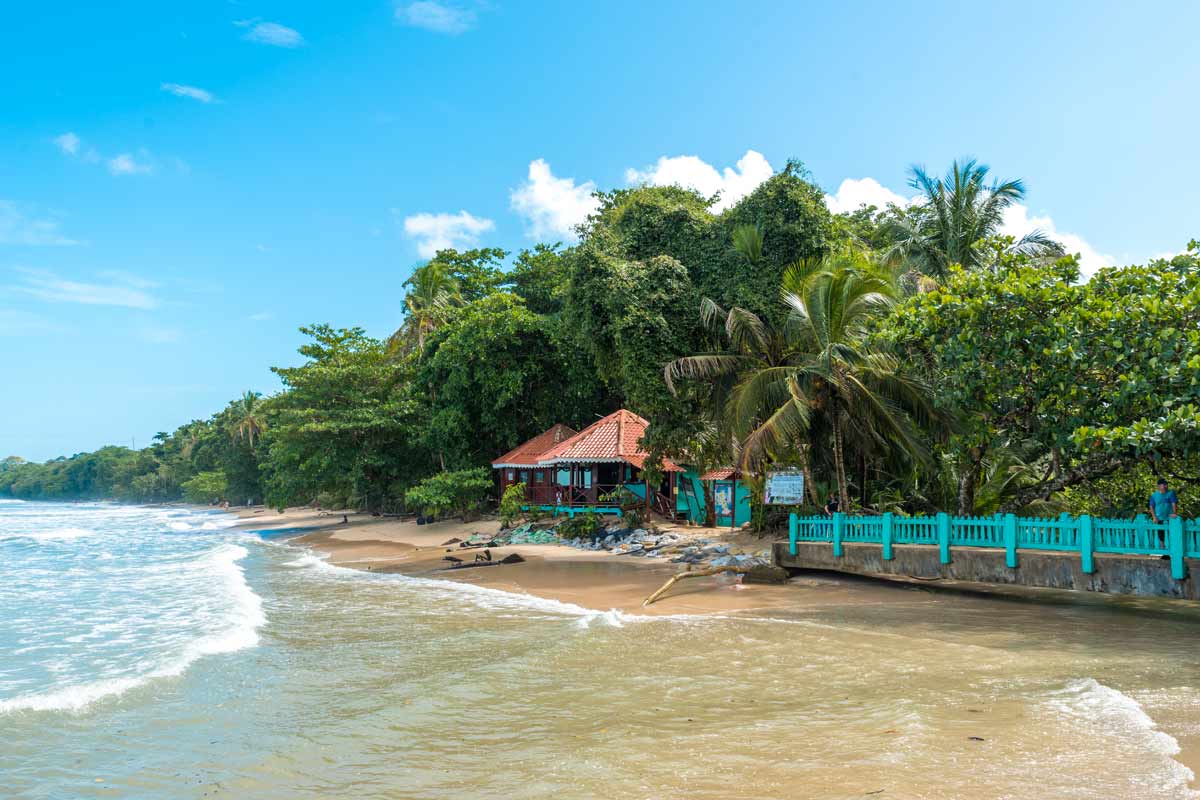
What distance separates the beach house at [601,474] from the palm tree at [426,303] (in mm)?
12179

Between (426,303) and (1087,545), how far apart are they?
3374 centimetres

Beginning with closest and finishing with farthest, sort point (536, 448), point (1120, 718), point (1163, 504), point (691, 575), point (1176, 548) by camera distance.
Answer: point (1120, 718) → point (1176, 548) → point (1163, 504) → point (691, 575) → point (536, 448)

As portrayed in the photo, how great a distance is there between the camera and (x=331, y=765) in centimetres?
582

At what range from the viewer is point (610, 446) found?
22.8 m

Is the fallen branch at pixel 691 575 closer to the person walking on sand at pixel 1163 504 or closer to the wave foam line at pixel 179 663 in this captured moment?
the wave foam line at pixel 179 663

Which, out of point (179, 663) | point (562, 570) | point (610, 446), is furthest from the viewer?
point (610, 446)

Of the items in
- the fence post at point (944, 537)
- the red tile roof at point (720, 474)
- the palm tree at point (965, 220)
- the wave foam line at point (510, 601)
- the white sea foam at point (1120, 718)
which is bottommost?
the wave foam line at point (510, 601)

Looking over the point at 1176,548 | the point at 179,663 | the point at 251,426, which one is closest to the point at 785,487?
the point at 1176,548

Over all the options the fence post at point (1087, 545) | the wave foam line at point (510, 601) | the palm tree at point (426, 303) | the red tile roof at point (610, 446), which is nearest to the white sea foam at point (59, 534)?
the palm tree at point (426, 303)

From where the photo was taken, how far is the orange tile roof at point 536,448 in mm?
26391

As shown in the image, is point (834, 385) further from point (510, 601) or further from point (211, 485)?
point (211, 485)

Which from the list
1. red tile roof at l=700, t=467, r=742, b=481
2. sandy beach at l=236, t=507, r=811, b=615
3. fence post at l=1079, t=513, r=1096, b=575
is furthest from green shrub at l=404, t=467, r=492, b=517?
fence post at l=1079, t=513, r=1096, b=575

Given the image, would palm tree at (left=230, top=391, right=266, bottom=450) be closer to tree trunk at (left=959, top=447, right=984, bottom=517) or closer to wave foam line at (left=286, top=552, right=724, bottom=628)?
wave foam line at (left=286, top=552, right=724, bottom=628)

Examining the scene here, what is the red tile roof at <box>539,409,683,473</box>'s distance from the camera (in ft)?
73.6
